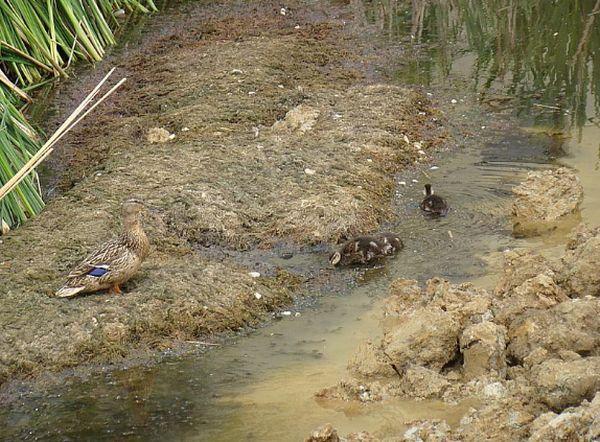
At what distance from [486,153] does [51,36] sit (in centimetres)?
623

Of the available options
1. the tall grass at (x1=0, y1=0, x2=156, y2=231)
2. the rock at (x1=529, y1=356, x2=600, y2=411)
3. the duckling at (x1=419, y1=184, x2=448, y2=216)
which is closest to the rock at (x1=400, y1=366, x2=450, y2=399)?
the rock at (x1=529, y1=356, x2=600, y2=411)

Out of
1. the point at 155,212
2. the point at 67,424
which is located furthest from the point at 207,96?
the point at 67,424

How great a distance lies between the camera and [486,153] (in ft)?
37.6

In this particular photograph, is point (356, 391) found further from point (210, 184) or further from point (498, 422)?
point (210, 184)

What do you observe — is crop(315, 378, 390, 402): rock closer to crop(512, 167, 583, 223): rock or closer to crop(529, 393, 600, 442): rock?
crop(529, 393, 600, 442): rock

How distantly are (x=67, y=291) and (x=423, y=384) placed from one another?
296cm

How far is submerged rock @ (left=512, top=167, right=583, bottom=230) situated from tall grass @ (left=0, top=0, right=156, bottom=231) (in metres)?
4.48

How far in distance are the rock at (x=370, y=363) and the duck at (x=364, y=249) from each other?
5.76ft

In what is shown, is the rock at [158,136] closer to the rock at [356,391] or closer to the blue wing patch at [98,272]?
the blue wing patch at [98,272]

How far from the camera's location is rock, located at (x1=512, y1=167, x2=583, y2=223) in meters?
9.48

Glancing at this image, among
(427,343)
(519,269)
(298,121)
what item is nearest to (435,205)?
(519,269)

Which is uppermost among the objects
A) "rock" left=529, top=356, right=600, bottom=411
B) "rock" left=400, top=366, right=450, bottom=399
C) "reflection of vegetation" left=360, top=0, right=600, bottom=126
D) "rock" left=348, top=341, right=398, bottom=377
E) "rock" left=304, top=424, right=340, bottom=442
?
"rock" left=304, top=424, right=340, bottom=442

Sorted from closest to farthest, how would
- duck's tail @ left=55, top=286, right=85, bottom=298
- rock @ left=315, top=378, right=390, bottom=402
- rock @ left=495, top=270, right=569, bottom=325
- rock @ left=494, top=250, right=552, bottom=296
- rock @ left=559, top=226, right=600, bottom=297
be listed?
rock @ left=315, top=378, right=390, bottom=402, rock @ left=495, top=270, right=569, bottom=325, rock @ left=559, top=226, right=600, bottom=297, rock @ left=494, top=250, right=552, bottom=296, duck's tail @ left=55, top=286, right=85, bottom=298

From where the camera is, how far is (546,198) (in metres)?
9.50
